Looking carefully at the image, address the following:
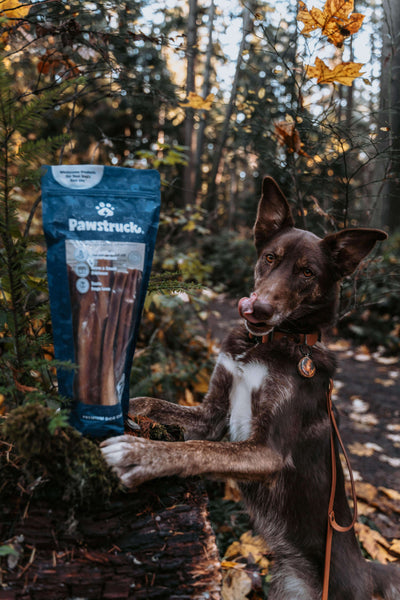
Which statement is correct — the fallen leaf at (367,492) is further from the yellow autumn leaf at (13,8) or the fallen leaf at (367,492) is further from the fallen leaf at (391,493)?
the yellow autumn leaf at (13,8)

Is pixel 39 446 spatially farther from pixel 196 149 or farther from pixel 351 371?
pixel 196 149

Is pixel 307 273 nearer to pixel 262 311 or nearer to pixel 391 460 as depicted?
pixel 262 311

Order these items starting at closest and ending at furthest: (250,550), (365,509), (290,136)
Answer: (290,136)
(250,550)
(365,509)

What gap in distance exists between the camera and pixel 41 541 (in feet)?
4.09

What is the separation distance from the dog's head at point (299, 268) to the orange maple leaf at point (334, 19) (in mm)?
893

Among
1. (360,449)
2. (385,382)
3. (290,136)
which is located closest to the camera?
(290,136)

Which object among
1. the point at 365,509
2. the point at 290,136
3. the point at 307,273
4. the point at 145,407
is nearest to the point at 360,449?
the point at 365,509

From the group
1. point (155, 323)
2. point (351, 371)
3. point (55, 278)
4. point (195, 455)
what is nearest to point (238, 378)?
point (195, 455)

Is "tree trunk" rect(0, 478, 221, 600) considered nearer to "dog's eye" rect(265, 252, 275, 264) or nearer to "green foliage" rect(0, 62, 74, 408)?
"green foliage" rect(0, 62, 74, 408)

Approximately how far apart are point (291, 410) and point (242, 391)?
314 mm

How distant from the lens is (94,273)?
141 centimetres

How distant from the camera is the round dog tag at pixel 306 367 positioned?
2.19m

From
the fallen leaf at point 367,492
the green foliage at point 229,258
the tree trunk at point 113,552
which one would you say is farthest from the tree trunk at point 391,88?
the green foliage at point 229,258

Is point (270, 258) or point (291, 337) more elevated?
point (270, 258)
